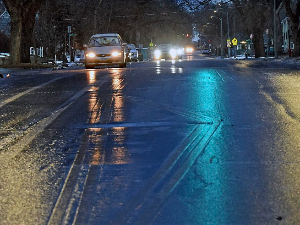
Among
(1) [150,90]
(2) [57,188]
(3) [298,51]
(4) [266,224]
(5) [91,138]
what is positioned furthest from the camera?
(3) [298,51]

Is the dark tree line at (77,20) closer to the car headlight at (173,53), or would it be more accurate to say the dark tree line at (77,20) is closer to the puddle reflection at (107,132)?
the car headlight at (173,53)

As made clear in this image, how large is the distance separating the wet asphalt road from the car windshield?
67.3 feet

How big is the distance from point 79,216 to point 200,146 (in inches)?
121

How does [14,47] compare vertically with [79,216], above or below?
above

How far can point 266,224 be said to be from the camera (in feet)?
14.7

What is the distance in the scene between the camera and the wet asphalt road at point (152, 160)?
16.0 feet

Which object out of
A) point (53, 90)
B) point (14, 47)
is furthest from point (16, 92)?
point (14, 47)

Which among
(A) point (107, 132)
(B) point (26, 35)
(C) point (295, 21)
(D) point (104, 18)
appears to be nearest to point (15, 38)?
(B) point (26, 35)

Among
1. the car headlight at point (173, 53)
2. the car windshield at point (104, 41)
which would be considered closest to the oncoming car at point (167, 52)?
the car headlight at point (173, 53)

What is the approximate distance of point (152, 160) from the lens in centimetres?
679

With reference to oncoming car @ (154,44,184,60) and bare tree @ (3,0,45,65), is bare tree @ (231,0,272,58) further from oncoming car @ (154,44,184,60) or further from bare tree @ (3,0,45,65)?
bare tree @ (3,0,45,65)

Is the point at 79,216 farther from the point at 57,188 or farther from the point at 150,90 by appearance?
the point at 150,90

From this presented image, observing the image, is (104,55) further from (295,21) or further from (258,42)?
(258,42)

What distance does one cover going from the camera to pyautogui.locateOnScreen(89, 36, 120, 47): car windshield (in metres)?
33.8
